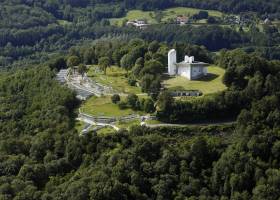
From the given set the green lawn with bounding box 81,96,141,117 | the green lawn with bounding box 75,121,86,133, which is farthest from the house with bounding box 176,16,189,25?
the green lawn with bounding box 75,121,86,133

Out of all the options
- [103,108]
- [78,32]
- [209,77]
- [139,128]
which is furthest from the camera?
[78,32]

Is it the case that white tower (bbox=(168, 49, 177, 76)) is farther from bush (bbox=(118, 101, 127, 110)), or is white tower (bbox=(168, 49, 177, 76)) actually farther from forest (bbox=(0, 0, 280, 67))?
forest (bbox=(0, 0, 280, 67))

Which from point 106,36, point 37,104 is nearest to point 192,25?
point 106,36

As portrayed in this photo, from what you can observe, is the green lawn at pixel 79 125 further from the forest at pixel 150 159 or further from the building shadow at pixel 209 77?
the building shadow at pixel 209 77

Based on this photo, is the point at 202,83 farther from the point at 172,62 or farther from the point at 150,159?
the point at 150,159

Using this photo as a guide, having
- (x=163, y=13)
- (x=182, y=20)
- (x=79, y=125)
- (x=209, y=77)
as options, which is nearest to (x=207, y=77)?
(x=209, y=77)

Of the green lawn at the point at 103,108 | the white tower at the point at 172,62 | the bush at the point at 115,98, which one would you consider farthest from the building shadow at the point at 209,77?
the green lawn at the point at 103,108

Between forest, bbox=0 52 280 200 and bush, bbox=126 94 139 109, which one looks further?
bush, bbox=126 94 139 109
